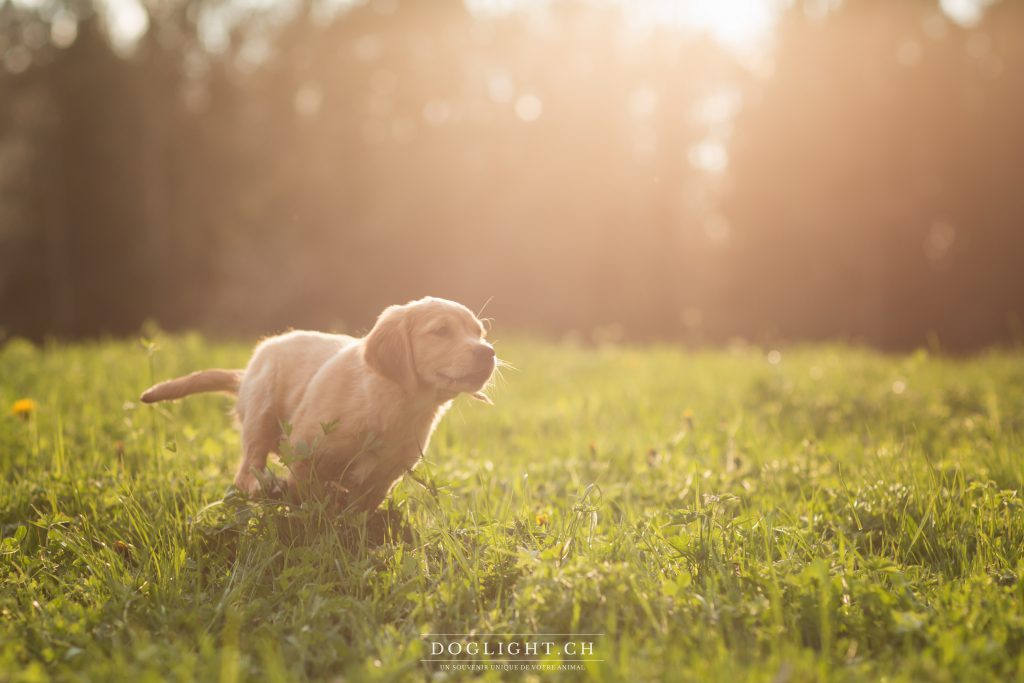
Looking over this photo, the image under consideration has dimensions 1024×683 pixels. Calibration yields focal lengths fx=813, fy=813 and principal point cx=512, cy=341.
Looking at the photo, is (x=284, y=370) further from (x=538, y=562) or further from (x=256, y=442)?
(x=538, y=562)

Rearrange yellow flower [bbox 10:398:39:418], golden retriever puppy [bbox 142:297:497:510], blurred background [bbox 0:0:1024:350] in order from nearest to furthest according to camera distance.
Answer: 1. golden retriever puppy [bbox 142:297:497:510]
2. yellow flower [bbox 10:398:39:418]
3. blurred background [bbox 0:0:1024:350]

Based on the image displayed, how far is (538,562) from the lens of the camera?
2814mm

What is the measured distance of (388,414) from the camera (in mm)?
3559

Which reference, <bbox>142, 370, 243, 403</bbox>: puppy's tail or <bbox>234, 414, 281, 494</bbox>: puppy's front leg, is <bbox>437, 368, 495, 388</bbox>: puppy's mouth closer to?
<bbox>234, 414, 281, 494</bbox>: puppy's front leg

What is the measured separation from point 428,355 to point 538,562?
1.18m

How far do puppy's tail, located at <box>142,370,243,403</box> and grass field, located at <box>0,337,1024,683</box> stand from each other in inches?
11.3

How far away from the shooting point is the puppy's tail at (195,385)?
13.5 feet

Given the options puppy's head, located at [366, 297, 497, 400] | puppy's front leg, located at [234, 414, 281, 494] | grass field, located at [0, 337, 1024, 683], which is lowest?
grass field, located at [0, 337, 1024, 683]

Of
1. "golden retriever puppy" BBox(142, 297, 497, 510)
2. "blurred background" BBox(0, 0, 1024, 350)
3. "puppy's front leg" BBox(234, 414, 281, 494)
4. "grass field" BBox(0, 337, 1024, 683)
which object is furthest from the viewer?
"blurred background" BBox(0, 0, 1024, 350)

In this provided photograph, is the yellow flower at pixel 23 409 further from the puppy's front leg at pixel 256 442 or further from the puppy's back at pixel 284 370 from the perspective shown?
the puppy's front leg at pixel 256 442

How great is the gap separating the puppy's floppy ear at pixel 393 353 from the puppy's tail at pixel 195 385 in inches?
47.8

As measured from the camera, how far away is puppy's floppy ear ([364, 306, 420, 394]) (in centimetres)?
357

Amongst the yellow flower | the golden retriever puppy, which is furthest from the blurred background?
the golden retriever puppy

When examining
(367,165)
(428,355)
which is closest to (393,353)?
(428,355)
